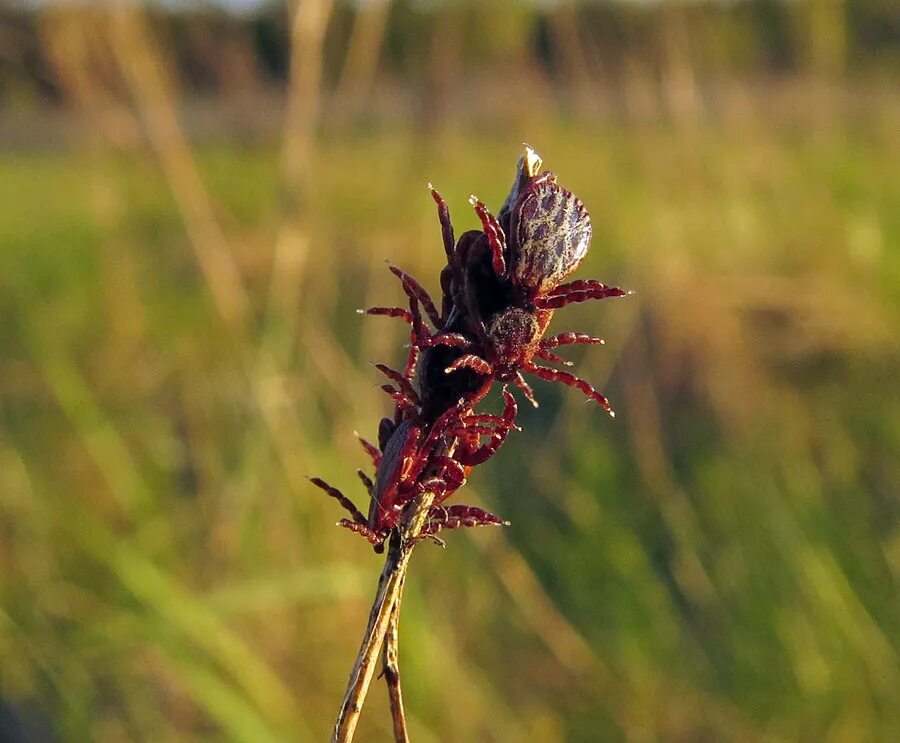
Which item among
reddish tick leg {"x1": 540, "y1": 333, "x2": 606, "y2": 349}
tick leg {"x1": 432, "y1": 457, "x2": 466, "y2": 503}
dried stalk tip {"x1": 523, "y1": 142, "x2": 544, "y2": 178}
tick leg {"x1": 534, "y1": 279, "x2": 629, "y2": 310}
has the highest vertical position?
dried stalk tip {"x1": 523, "y1": 142, "x2": 544, "y2": 178}

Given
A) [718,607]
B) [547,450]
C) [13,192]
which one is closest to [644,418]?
[547,450]

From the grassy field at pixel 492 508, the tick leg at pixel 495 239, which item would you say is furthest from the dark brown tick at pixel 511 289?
the grassy field at pixel 492 508

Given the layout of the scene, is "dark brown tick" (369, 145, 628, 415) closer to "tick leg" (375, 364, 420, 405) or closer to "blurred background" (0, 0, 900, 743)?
"tick leg" (375, 364, 420, 405)

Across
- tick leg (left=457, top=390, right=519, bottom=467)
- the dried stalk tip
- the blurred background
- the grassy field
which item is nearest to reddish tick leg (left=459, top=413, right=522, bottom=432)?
tick leg (left=457, top=390, right=519, bottom=467)

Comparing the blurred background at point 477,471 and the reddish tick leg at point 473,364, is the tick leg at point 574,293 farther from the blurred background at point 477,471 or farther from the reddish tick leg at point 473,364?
the blurred background at point 477,471

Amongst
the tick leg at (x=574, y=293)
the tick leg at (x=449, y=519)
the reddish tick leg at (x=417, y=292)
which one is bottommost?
the tick leg at (x=449, y=519)

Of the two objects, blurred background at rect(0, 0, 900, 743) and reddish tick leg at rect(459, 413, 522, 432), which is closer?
reddish tick leg at rect(459, 413, 522, 432)

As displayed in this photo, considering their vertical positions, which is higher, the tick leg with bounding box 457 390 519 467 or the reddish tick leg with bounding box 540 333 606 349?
the reddish tick leg with bounding box 540 333 606 349
